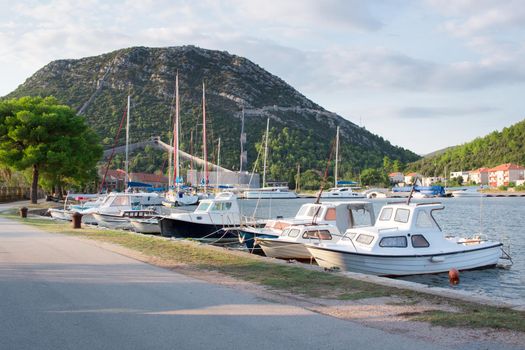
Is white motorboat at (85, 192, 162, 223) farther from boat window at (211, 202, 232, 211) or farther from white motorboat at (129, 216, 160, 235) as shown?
boat window at (211, 202, 232, 211)

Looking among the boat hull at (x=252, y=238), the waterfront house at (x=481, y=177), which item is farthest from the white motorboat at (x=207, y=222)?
the waterfront house at (x=481, y=177)

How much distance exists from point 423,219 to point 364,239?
2517mm

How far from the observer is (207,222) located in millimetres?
31062

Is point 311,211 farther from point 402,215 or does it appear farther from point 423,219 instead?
point 423,219

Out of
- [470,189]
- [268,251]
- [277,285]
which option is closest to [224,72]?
[470,189]

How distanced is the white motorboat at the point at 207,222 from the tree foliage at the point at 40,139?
20.7 m

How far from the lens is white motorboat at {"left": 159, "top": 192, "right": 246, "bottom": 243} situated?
100 feet

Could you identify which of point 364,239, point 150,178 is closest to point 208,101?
point 150,178

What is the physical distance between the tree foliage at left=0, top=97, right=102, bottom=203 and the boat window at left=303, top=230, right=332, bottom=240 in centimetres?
3099

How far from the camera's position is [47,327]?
7.71 meters

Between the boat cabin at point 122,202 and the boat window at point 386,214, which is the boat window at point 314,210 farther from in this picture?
the boat cabin at point 122,202

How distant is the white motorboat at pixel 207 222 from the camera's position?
30.5 meters

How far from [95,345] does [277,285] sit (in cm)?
509

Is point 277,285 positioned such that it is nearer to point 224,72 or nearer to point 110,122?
point 110,122
